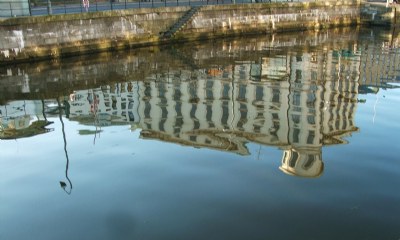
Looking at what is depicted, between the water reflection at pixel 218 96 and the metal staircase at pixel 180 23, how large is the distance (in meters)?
5.56

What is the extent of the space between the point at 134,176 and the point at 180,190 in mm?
1872


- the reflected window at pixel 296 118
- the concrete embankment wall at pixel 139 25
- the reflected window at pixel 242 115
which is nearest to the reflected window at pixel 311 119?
the reflected window at pixel 296 118

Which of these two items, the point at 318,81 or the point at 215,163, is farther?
the point at 318,81

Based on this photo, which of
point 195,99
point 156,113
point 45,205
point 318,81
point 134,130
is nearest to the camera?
point 45,205

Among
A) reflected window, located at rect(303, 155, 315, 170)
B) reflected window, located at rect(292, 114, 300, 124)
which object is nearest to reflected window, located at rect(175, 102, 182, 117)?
reflected window, located at rect(292, 114, 300, 124)

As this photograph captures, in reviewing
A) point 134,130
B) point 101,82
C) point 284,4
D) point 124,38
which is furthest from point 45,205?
point 284,4

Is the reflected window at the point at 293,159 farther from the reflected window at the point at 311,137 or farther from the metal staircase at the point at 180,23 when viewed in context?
the metal staircase at the point at 180,23

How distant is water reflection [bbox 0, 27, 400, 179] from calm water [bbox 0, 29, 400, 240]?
96 mm

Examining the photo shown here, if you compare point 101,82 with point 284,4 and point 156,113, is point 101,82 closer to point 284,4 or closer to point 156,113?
point 156,113

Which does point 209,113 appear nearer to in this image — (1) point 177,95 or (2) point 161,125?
(2) point 161,125

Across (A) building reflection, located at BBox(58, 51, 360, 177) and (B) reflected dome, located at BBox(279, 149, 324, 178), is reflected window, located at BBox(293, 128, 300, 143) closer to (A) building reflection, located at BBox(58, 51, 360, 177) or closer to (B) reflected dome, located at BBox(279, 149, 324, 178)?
(A) building reflection, located at BBox(58, 51, 360, 177)

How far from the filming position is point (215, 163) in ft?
50.3

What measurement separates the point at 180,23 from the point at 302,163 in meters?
35.5

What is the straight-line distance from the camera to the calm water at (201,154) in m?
11.5
